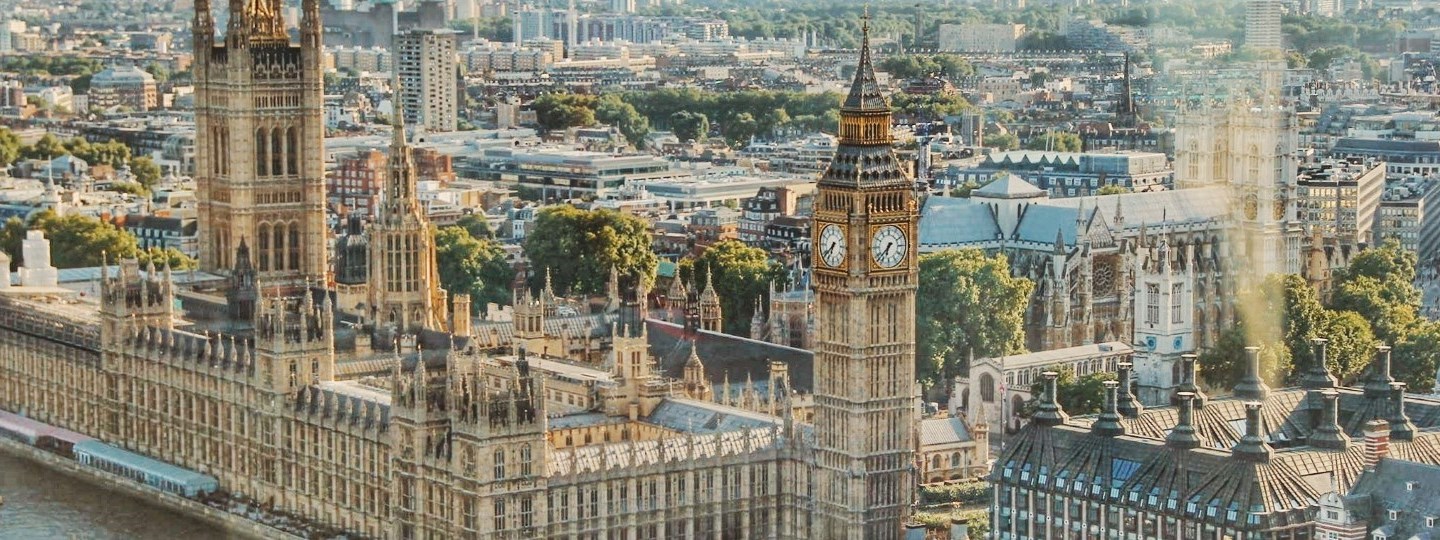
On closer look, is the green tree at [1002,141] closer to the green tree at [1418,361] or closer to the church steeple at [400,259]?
the green tree at [1418,361]

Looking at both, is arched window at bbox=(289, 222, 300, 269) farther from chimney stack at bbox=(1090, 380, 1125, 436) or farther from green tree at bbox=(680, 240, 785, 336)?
chimney stack at bbox=(1090, 380, 1125, 436)

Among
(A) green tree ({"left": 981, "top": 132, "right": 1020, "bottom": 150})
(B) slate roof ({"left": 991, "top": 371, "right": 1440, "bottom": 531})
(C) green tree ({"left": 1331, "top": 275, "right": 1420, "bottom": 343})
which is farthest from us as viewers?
(A) green tree ({"left": 981, "top": 132, "right": 1020, "bottom": 150})

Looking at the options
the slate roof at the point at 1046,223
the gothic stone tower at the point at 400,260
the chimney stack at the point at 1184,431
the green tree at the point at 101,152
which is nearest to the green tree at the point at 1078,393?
the chimney stack at the point at 1184,431

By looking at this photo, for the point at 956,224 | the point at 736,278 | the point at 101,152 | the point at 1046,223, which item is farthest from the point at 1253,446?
the point at 101,152

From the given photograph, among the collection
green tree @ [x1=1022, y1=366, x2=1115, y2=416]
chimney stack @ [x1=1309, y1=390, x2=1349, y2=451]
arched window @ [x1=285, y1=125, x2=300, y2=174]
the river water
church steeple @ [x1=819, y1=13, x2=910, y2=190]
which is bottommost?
the river water

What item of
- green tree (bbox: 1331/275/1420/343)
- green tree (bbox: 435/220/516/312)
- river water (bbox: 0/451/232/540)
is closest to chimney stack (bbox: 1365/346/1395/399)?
green tree (bbox: 1331/275/1420/343)

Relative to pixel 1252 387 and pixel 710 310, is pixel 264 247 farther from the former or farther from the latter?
pixel 1252 387
